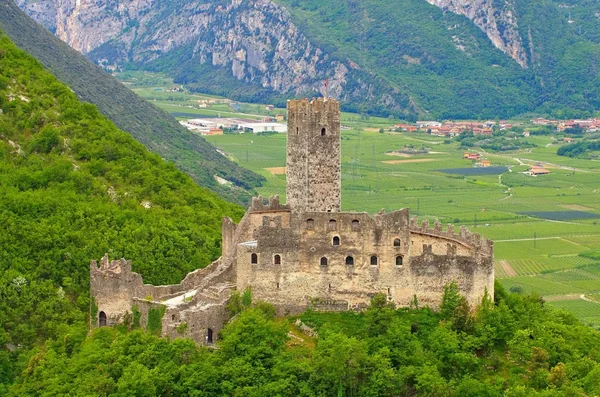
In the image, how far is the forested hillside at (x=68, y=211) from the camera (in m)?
65.9

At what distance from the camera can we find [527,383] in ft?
181

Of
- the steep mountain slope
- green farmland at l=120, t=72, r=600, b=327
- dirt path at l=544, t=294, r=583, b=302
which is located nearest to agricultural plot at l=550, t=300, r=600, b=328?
green farmland at l=120, t=72, r=600, b=327

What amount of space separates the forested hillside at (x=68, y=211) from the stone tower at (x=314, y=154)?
12.2 meters

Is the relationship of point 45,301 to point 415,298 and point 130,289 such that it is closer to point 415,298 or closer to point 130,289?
point 130,289

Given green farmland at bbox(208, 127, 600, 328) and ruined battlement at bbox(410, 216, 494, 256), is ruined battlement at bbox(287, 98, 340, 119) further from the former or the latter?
green farmland at bbox(208, 127, 600, 328)

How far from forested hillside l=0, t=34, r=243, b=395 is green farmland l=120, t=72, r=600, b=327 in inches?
1245

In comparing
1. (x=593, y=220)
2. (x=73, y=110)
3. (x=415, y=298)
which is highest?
(x=73, y=110)

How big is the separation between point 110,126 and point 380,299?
3963 cm

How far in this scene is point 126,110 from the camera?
134 meters

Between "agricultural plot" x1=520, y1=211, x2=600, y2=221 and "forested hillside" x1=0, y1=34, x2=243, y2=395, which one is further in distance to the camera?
"agricultural plot" x1=520, y1=211, x2=600, y2=221

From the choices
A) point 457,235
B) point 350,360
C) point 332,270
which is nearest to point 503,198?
point 457,235

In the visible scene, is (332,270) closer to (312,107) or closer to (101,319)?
(312,107)

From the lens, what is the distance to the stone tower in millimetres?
60562

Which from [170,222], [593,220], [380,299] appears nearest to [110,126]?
[170,222]
